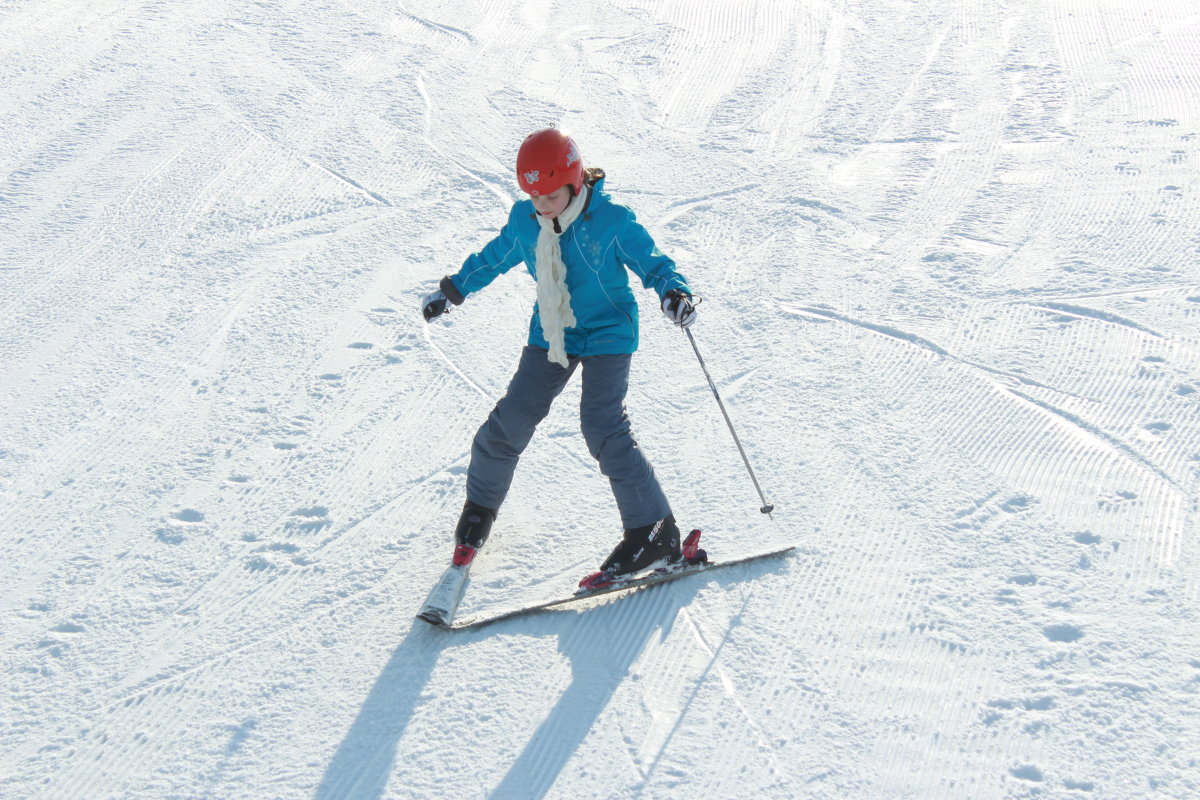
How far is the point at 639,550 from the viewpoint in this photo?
377cm

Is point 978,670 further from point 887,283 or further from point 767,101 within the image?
point 767,101

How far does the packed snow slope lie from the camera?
3.20 m

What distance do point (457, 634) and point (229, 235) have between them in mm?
3450

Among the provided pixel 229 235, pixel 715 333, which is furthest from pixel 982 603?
pixel 229 235

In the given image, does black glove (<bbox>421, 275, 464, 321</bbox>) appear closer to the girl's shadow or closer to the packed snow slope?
the packed snow slope

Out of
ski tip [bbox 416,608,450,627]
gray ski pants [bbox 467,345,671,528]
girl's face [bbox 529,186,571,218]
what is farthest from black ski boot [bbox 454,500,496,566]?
girl's face [bbox 529,186,571,218]

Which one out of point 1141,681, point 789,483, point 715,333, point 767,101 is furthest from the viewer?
point 767,101

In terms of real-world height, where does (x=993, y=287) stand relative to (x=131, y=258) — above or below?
below

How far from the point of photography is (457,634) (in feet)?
11.8

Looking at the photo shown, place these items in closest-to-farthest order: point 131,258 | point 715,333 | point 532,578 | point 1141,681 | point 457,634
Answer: point 1141,681 → point 457,634 → point 532,578 → point 715,333 → point 131,258

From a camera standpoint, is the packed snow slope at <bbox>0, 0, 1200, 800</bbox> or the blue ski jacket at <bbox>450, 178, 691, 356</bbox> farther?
the blue ski jacket at <bbox>450, 178, 691, 356</bbox>

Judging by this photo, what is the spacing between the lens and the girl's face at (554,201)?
3.36 metres

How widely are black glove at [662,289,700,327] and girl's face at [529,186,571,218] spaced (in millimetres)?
442

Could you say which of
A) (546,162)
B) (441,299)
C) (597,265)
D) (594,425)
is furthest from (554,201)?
(594,425)
